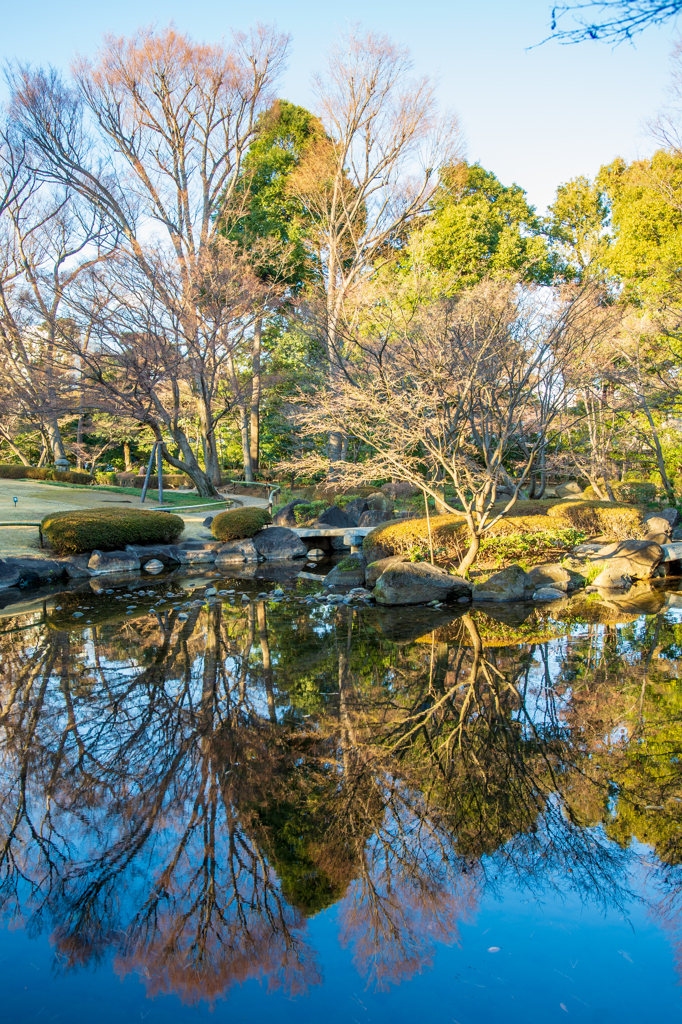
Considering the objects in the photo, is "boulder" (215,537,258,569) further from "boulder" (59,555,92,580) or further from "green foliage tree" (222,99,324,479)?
"green foliage tree" (222,99,324,479)

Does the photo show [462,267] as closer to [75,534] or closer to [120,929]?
[75,534]

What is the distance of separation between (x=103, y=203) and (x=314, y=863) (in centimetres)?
2360

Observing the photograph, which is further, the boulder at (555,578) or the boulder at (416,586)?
the boulder at (555,578)

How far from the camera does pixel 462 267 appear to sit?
25234 millimetres

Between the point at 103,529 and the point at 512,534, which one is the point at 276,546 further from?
the point at 512,534

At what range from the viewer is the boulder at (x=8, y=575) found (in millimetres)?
11125

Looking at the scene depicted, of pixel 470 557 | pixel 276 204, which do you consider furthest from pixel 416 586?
pixel 276 204

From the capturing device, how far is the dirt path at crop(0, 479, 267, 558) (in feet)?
42.0

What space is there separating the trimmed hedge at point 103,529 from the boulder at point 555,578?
315 inches

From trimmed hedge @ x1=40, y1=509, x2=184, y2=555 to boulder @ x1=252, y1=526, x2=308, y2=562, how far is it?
203cm

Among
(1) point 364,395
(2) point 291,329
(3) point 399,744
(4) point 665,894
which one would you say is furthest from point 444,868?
(2) point 291,329

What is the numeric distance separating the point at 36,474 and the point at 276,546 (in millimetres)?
14968

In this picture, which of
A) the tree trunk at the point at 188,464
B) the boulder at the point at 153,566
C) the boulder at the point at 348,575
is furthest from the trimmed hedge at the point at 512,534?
the tree trunk at the point at 188,464

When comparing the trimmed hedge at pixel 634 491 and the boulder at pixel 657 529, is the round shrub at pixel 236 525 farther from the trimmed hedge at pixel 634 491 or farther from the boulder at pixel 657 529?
the trimmed hedge at pixel 634 491
